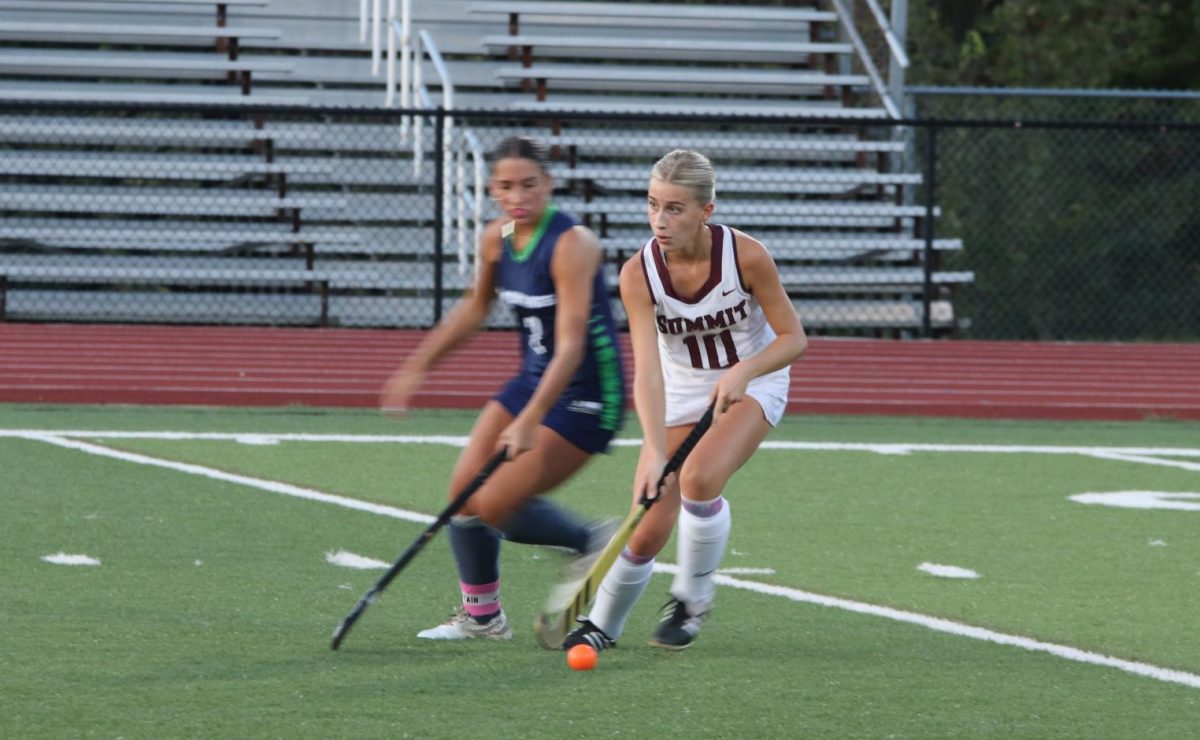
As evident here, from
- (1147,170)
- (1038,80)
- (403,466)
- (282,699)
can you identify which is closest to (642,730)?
(282,699)

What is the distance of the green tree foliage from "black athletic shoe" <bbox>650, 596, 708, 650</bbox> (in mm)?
19003

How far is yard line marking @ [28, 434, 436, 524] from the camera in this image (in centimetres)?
796

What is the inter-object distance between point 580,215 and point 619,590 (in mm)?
12519

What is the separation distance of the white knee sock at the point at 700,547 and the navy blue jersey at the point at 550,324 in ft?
1.15

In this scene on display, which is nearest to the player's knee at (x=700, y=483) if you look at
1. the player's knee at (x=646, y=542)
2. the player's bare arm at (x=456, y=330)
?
the player's knee at (x=646, y=542)

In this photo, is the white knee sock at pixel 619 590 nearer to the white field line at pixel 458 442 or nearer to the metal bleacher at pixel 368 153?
the white field line at pixel 458 442

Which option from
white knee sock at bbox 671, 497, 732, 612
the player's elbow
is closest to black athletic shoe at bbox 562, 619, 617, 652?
white knee sock at bbox 671, 497, 732, 612

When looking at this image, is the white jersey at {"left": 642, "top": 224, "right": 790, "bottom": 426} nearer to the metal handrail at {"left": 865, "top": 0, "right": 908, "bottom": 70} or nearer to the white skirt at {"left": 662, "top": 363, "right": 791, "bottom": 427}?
the white skirt at {"left": 662, "top": 363, "right": 791, "bottom": 427}

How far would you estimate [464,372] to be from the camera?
13.4 meters

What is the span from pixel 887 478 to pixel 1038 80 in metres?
15.5

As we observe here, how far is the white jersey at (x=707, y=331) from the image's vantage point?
211 inches

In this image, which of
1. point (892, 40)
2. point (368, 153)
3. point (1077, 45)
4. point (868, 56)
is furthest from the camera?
point (1077, 45)

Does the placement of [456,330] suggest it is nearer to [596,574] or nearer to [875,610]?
[596,574]

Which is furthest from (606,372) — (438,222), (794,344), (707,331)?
(438,222)
